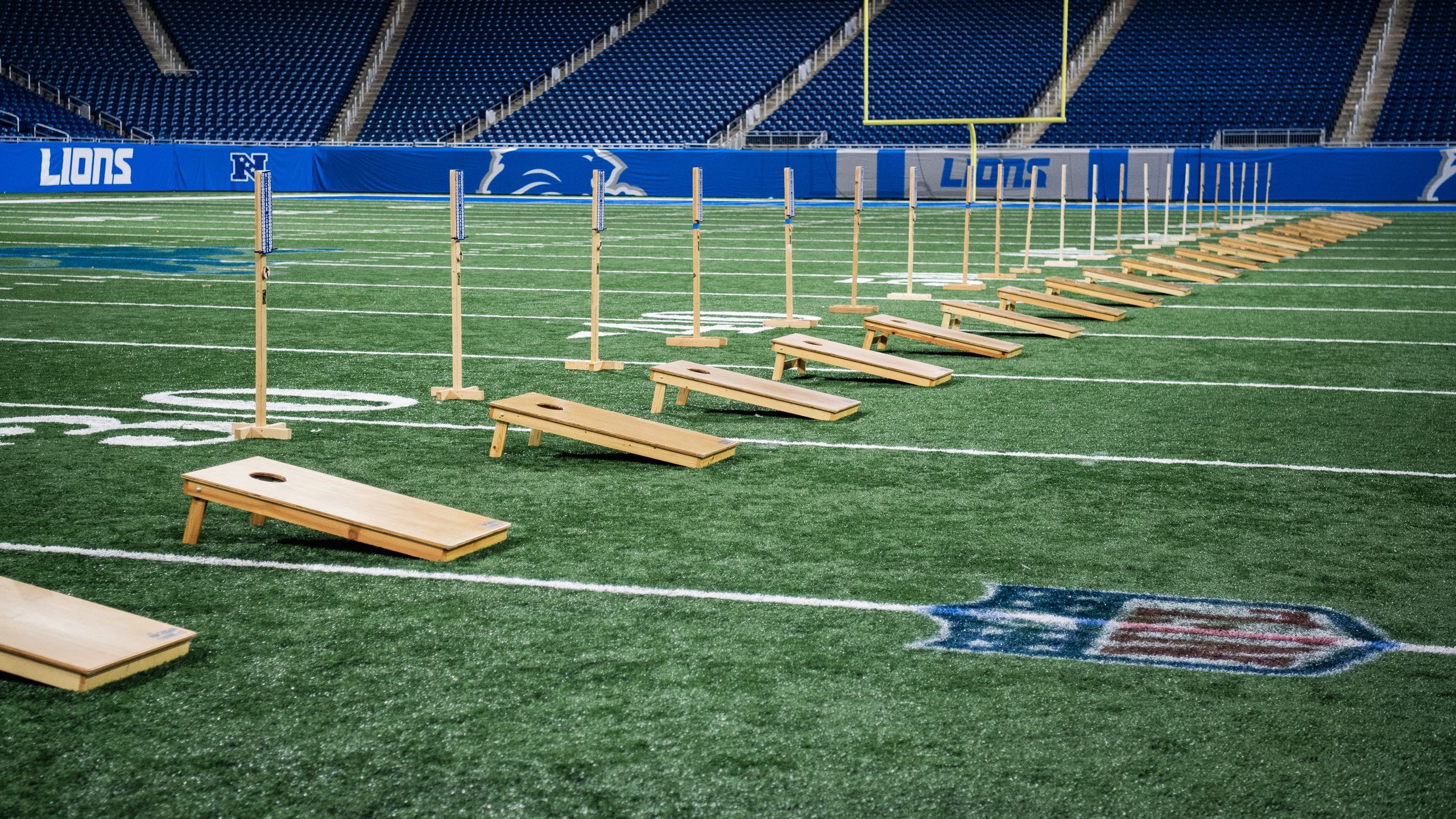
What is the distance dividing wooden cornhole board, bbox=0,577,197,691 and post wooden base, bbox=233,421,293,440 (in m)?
3.06

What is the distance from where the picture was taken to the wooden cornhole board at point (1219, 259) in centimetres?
1841

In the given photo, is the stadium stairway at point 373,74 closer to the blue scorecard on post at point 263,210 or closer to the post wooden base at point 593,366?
the post wooden base at point 593,366

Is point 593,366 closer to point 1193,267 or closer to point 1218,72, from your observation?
point 1193,267

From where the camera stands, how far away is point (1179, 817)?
10.8ft

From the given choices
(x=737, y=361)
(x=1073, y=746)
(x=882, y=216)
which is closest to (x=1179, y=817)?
(x=1073, y=746)

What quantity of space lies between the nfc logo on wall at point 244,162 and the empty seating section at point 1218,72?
65.7ft

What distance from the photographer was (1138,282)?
594 inches

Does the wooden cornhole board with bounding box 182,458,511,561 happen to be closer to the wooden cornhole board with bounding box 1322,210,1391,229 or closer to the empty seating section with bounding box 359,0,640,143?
the wooden cornhole board with bounding box 1322,210,1391,229

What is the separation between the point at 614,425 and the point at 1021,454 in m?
2.02

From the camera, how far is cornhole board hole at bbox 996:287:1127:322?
42.5ft

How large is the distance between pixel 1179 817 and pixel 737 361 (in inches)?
295

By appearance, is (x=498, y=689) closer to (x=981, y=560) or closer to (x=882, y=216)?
(x=981, y=560)

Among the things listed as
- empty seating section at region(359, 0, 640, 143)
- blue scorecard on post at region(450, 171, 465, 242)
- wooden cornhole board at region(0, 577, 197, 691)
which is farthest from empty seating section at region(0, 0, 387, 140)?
wooden cornhole board at region(0, 577, 197, 691)

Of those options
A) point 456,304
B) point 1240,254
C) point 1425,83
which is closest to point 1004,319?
point 456,304
